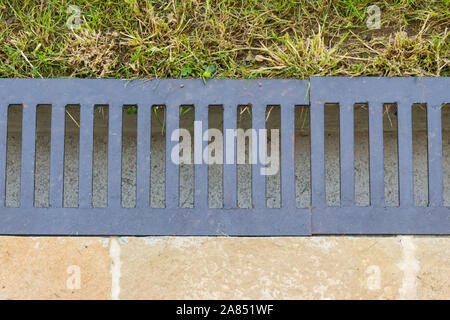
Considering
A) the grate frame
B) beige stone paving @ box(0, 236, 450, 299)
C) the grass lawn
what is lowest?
beige stone paving @ box(0, 236, 450, 299)

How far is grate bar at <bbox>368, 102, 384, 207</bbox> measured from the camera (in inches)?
50.9

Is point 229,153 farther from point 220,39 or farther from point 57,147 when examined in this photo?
point 57,147

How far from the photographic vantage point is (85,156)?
4.30 feet

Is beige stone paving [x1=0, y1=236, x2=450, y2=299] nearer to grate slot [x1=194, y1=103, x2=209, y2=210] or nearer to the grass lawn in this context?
grate slot [x1=194, y1=103, x2=209, y2=210]

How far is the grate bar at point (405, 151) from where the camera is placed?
1297mm

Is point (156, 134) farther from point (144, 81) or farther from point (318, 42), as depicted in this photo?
point (318, 42)

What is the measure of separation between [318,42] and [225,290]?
0.81 meters

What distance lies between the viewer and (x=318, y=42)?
1.33 meters

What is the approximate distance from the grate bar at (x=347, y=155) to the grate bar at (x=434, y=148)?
23cm

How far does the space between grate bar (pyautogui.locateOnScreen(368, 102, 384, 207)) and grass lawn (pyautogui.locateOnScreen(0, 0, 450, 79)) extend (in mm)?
125

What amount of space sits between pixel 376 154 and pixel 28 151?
1.07m

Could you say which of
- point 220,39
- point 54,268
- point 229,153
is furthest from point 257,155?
point 54,268

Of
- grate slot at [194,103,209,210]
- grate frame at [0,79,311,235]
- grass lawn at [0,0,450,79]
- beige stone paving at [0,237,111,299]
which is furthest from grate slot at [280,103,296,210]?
beige stone paving at [0,237,111,299]

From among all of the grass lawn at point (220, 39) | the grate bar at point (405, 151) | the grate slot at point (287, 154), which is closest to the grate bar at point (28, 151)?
the grass lawn at point (220, 39)
